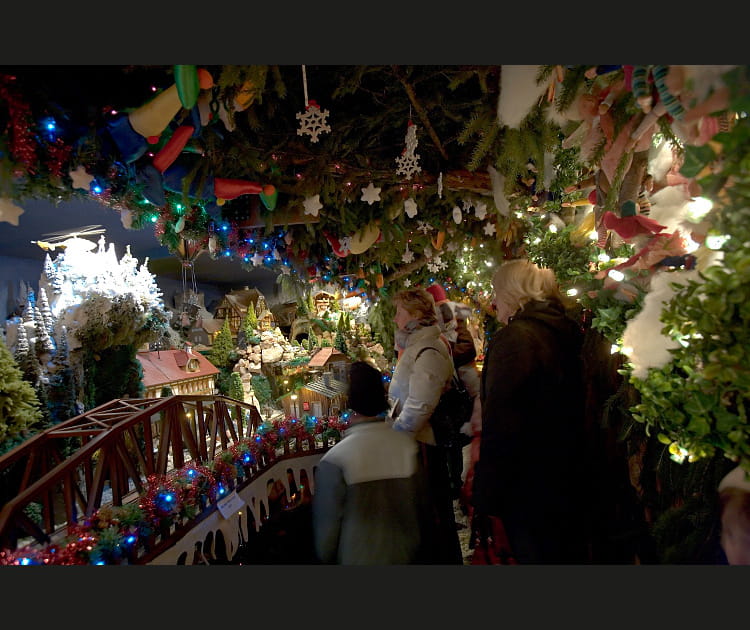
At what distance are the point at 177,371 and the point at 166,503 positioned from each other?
2.84 metres

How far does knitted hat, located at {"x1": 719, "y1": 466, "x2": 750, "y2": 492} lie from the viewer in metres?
0.79

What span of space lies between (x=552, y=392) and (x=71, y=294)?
7.62ft

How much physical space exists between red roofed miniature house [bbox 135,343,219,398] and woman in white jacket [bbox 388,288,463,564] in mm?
2658

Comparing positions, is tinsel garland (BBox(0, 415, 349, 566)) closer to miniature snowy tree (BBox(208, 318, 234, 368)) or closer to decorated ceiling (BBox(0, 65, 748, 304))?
decorated ceiling (BBox(0, 65, 748, 304))

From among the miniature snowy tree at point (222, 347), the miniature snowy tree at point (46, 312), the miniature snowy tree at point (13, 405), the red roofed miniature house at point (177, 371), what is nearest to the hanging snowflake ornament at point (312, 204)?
the miniature snowy tree at point (46, 312)

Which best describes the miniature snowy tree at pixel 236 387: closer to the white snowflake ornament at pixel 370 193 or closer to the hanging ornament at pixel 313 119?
the white snowflake ornament at pixel 370 193

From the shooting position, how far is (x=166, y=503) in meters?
1.40

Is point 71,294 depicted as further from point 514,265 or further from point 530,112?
point 530,112

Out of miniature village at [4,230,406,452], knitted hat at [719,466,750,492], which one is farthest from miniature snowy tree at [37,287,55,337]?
knitted hat at [719,466,750,492]

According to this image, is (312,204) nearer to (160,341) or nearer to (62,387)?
(62,387)

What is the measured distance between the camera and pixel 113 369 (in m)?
2.60

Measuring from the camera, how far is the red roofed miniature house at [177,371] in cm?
346

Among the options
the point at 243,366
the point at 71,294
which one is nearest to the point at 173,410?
the point at 71,294

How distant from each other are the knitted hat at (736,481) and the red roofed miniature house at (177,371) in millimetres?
3651
